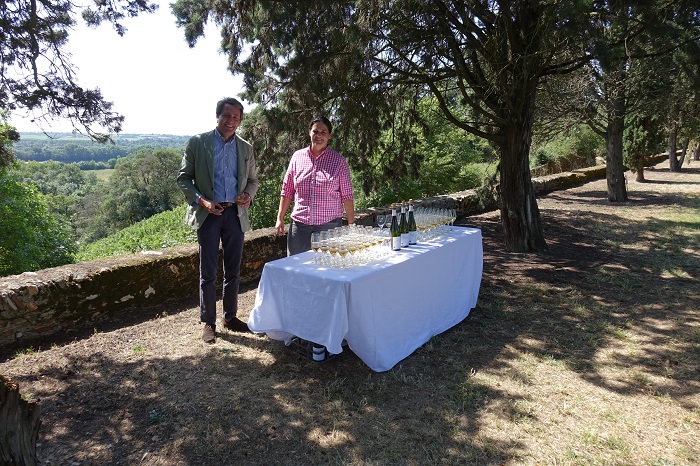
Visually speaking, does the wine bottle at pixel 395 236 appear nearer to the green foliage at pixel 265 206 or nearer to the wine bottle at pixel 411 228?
the wine bottle at pixel 411 228

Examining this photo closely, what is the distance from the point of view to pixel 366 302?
9.84 feet

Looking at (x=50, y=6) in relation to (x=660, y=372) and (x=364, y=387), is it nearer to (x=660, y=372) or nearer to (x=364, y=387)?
(x=364, y=387)

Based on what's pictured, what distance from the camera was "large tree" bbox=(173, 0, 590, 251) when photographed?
464 cm

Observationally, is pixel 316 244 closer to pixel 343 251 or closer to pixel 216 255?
pixel 343 251

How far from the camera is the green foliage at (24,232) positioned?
8547 mm

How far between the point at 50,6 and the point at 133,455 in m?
3.52

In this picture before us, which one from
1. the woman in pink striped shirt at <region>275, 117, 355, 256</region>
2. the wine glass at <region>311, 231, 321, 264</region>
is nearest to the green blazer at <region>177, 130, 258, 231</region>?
the woman in pink striped shirt at <region>275, 117, 355, 256</region>

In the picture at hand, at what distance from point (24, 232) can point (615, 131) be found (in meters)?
13.8

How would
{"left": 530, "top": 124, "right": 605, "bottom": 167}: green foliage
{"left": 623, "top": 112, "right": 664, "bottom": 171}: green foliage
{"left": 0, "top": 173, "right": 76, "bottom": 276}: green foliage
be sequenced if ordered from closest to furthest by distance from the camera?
{"left": 0, "top": 173, "right": 76, "bottom": 276}: green foliage
{"left": 623, "top": 112, "right": 664, "bottom": 171}: green foliage
{"left": 530, "top": 124, "right": 605, "bottom": 167}: green foliage

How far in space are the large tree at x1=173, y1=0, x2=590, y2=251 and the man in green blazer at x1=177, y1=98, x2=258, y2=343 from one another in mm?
1417

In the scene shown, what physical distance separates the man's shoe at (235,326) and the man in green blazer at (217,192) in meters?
0.19

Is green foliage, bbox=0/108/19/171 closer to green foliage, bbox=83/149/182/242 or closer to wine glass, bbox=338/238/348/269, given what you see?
wine glass, bbox=338/238/348/269

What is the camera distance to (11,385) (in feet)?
5.52

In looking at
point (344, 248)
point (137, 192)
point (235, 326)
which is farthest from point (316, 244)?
point (137, 192)
